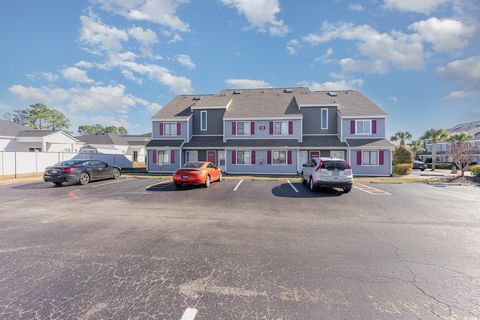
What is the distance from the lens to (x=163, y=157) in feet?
81.5

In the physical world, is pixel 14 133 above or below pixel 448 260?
above

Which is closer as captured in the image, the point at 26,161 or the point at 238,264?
the point at 238,264

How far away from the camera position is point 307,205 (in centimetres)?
857

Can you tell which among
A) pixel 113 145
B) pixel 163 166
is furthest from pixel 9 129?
pixel 163 166

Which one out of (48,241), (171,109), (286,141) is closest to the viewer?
(48,241)

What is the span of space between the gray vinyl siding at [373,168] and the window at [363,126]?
2.45 meters

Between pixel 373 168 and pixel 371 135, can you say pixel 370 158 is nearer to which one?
pixel 373 168

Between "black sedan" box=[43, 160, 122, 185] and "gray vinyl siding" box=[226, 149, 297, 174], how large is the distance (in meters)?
11.1

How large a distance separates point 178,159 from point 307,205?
18366 millimetres

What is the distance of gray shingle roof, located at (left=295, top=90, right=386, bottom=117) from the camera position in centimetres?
2331

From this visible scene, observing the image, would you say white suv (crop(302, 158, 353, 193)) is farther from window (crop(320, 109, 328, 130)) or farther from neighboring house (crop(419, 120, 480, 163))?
neighboring house (crop(419, 120, 480, 163))

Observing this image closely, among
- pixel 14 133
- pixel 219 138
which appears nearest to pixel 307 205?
pixel 219 138

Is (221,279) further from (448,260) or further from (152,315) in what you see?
(448,260)

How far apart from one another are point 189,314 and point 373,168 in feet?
78.6
